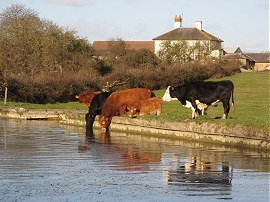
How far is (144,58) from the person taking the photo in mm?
78125

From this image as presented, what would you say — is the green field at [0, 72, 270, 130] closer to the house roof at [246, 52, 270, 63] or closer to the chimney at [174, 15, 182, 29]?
the chimney at [174, 15, 182, 29]

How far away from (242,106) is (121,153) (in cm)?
2335

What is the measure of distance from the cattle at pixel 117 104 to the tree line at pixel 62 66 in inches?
1006

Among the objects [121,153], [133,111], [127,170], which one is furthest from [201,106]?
[127,170]

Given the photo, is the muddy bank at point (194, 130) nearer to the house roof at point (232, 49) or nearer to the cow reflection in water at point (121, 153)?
the cow reflection in water at point (121, 153)

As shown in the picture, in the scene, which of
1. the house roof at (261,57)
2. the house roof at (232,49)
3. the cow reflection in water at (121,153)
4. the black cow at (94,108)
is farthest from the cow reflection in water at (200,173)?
the house roof at (232,49)

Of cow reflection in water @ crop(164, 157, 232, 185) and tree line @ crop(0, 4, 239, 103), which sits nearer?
cow reflection in water @ crop(164, 157, 232, 185)

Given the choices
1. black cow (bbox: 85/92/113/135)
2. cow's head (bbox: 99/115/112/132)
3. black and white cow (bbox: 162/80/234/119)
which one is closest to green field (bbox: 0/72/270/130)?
black and white cow (bbox: 162/80/234/119)

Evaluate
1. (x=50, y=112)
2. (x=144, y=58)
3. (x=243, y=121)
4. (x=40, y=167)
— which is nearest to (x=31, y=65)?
(x=144, y=58)

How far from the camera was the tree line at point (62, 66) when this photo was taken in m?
56.7

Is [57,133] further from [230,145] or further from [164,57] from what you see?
[164,57]

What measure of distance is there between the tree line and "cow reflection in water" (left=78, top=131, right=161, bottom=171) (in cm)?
3001

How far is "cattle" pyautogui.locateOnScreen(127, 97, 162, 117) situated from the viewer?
29.1 metres

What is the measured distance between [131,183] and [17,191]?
2.57m
